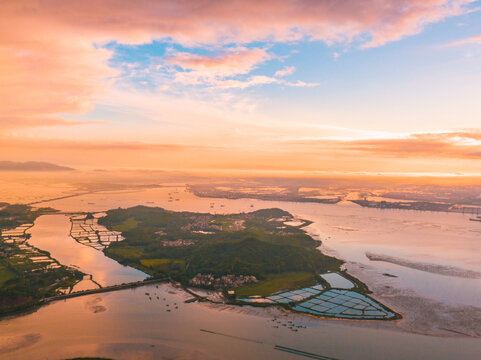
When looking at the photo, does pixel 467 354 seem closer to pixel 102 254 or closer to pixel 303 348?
pixel 303 348

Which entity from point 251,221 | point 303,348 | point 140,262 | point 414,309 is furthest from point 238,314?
point 251,221

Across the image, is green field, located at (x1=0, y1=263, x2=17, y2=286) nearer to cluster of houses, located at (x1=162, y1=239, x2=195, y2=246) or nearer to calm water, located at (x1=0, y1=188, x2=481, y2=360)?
calm water, located at (x1=0, y1=188, x2=481, y2=360)

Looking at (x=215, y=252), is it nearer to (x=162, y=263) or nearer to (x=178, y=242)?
(x=162, y=263)

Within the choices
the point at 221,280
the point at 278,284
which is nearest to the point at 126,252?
the point at 221,280

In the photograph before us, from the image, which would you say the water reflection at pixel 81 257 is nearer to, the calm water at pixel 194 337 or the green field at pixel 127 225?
the calm water at pixel 194 337

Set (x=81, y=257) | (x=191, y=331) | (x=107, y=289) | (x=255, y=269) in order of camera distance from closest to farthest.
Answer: (x=191, y=331) < (x=107, y=289) < (x=255, y=269) < (x=81, y=257)
